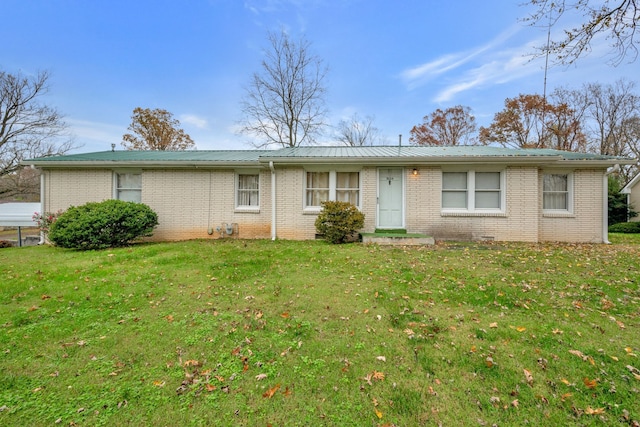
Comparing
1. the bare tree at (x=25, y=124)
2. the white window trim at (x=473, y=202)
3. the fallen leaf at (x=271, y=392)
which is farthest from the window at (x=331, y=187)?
the bare tree at (x=25, y=124)

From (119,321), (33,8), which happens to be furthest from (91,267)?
(33,8)

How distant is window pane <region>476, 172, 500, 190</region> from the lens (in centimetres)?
961

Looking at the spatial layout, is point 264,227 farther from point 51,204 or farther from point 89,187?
point 51,204

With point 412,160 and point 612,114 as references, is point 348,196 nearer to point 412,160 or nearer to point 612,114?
point 412,160

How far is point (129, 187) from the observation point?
1061 cm

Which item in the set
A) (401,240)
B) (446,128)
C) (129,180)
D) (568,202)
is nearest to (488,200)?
(568,202)

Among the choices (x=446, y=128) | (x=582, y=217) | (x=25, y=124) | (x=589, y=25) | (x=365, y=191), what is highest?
(x=446, y=128)

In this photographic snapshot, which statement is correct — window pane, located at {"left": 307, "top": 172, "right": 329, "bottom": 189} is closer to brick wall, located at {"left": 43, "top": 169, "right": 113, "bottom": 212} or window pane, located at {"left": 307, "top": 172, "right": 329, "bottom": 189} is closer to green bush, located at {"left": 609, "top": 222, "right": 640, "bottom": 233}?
brick wall, located at {"left": 43, "top": 169, "right": 113, "bottom": 212}

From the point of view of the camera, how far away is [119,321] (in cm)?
379

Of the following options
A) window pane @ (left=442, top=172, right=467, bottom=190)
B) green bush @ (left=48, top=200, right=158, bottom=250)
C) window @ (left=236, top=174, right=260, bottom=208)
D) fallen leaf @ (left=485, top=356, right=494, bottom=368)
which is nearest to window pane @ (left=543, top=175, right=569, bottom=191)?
window pane @ (left=442, top=172, right=467, bottom=190)

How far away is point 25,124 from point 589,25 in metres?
29.7

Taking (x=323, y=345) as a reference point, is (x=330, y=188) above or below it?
above

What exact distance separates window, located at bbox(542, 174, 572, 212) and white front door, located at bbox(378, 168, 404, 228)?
5.36 metres

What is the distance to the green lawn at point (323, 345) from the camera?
2.21 meters
